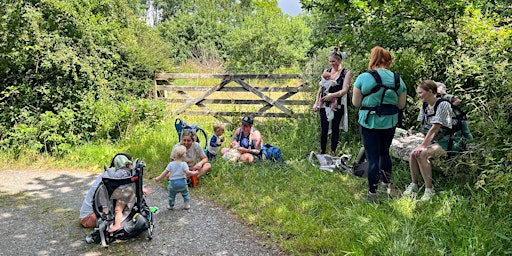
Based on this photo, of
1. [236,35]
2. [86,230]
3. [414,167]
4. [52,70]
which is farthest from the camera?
[236,35]

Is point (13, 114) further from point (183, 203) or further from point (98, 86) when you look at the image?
point (183, 203)

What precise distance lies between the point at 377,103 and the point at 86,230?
3.44 m

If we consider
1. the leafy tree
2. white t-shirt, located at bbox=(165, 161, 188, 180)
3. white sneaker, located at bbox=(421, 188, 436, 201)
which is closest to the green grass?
white sneaker, located at bbox=(421, 188, 436, 201)

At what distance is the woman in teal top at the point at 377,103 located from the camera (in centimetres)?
414

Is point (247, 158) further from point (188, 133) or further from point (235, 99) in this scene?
point (235, 99)

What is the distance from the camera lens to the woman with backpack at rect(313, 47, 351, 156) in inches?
232

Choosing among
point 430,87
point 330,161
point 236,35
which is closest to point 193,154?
point 330,161

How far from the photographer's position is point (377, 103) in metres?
4.16

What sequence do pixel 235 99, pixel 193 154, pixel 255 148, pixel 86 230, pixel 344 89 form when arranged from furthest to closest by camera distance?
pixel 235 99 < pixel 255 148 < pixel 344 89 < pixel 193 154 < pixel 86 230


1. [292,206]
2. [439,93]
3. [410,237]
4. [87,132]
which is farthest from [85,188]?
[439,93]

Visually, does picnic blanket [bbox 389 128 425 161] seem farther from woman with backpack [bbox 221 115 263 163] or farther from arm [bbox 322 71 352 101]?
woman with backpack [bbox 221 115 263 163]

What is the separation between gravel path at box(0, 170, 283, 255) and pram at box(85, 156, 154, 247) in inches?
→ 3.6

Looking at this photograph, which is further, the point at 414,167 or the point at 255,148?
the point at 255,148

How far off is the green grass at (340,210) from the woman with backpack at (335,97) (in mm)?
461
